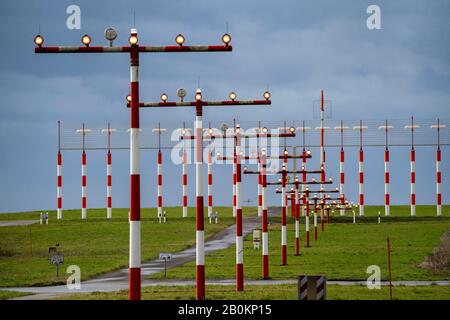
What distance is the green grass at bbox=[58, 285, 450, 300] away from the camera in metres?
33.7

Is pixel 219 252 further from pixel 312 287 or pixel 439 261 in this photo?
pixel 312 287

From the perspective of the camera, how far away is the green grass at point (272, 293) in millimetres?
33719

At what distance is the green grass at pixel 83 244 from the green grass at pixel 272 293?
36.3 feet

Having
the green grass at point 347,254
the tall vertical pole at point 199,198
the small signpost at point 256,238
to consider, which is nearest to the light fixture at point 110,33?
the tall vertical pole at point 199,198

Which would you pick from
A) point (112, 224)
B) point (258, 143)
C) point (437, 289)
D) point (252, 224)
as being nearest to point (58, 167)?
point (112, 224)

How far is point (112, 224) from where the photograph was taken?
9669 centimetres

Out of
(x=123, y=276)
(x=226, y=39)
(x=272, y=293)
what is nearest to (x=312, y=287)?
(x=226, y=39)

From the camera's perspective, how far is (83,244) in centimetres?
7712

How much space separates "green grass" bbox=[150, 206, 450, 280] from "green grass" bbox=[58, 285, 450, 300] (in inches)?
287

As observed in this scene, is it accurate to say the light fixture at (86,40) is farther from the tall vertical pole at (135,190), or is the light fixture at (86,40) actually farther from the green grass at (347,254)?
the green grass at (347,254)

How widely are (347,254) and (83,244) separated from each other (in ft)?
78.8
